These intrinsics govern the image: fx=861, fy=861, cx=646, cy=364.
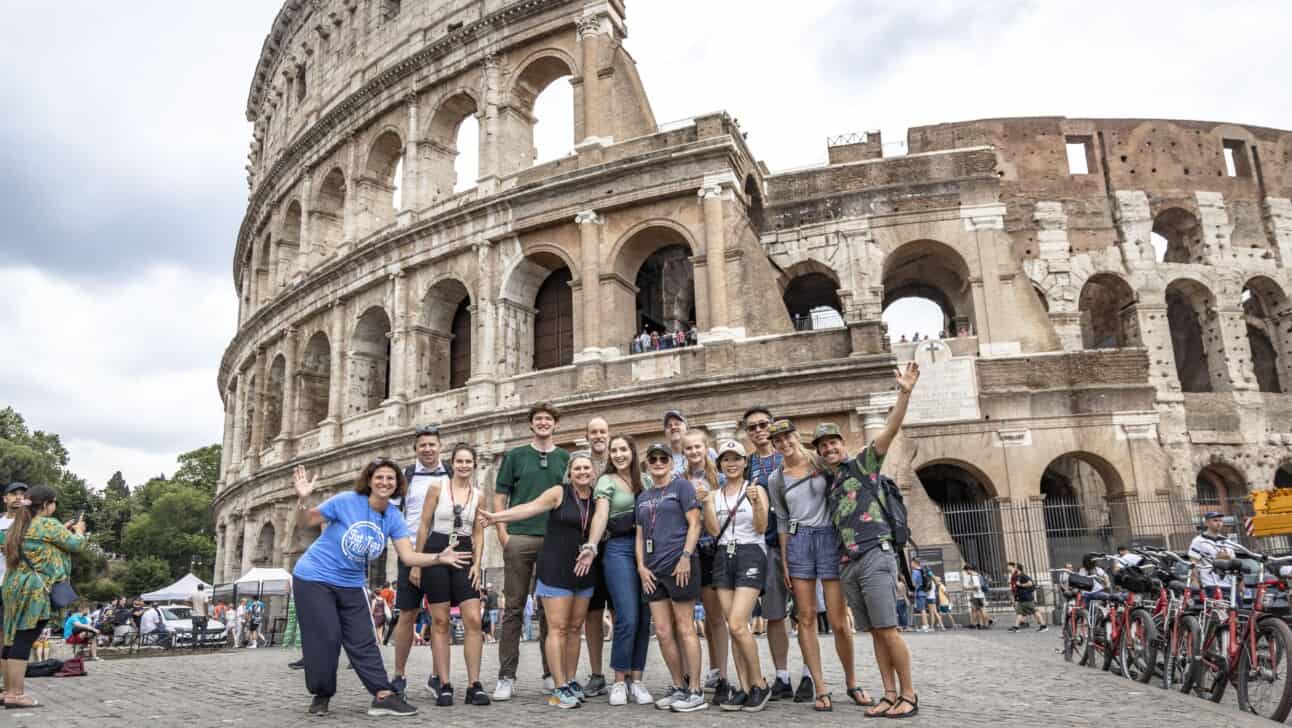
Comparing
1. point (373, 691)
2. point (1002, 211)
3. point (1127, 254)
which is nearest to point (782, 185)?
point (1002, 211)

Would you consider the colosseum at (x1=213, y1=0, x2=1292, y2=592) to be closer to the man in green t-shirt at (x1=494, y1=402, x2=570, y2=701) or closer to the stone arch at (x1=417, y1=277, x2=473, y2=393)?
the stone arch at (x1=417, y1=277, x2=473, y2=393)

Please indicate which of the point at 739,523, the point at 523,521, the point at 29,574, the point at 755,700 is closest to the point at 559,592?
the point at 523,521

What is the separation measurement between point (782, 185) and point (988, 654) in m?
13.4

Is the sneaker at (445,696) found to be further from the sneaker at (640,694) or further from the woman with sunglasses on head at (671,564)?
the woman with sunglasses on head at (671,564)

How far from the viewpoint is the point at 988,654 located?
26.8ft

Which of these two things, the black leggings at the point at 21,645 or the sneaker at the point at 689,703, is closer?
the sneaker at the point at 689,703

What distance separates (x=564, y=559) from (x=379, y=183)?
60.9 ft

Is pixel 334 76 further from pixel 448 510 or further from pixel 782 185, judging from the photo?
pixel 448 510

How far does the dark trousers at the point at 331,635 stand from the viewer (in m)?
4.63

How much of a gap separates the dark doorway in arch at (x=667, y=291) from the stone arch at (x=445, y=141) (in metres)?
5.33

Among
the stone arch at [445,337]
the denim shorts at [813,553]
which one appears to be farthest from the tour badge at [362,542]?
the stone arch at [445,337]

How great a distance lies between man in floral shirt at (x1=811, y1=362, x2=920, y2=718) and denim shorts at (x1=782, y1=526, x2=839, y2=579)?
7 centimetres

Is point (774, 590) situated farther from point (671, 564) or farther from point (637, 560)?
point (637, 560)

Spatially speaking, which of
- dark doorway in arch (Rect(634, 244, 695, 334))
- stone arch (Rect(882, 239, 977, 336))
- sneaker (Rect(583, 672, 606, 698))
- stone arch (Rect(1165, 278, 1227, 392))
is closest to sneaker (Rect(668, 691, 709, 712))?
sneaker (Rect(583, 672, 606, 698))
